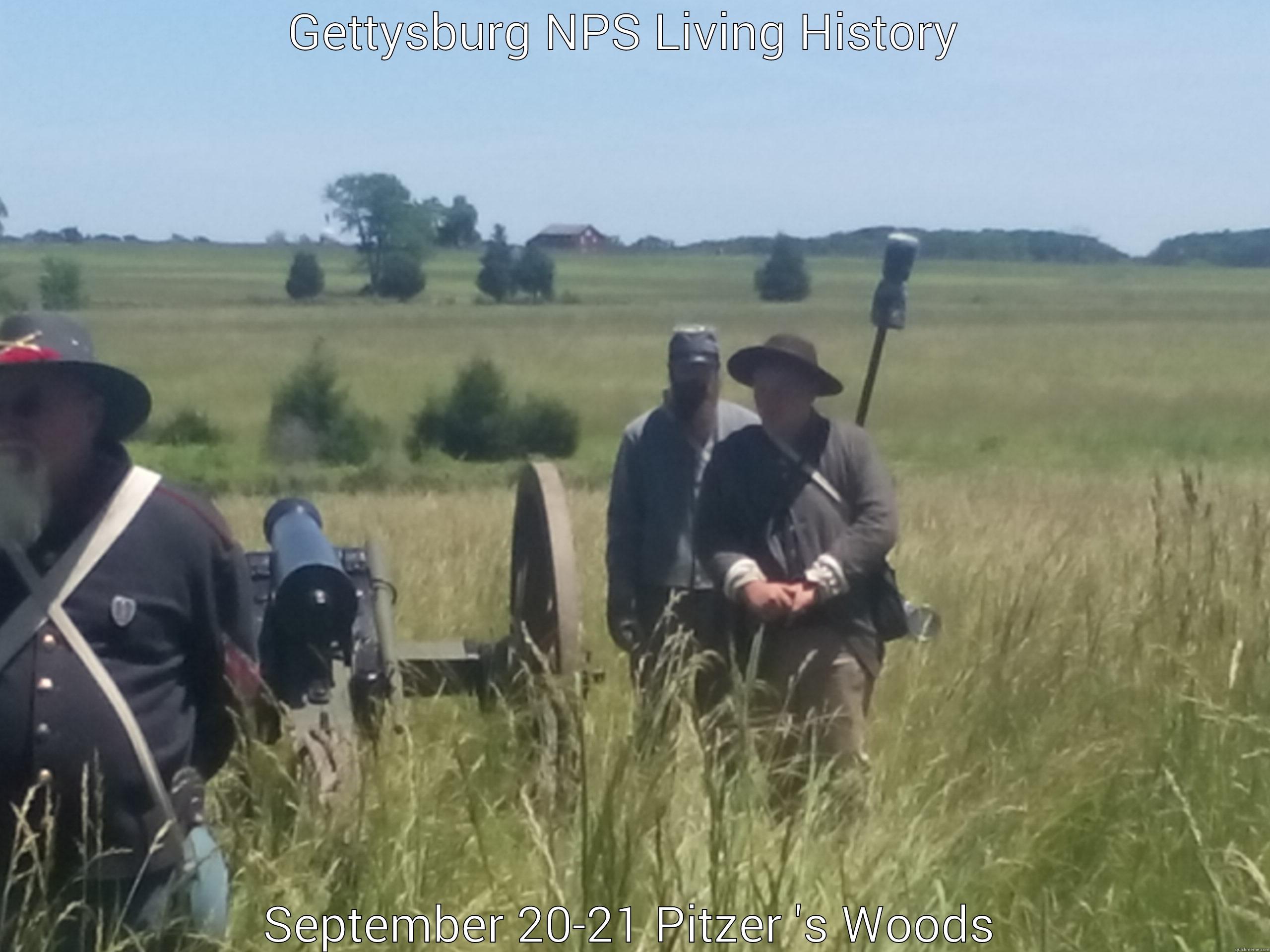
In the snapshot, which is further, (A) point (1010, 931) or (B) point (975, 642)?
(B) point (975, 642)

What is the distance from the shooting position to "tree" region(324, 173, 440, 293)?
734 inches

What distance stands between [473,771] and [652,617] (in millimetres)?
1761

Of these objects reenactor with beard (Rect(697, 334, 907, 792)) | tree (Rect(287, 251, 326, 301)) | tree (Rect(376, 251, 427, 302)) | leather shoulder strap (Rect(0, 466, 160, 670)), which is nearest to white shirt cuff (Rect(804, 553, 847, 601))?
reenactor with beard (Rect(697, 334, 907, 792))

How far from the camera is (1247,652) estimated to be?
4684 millimetres

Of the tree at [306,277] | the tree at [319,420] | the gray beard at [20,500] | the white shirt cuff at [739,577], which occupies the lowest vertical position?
the tree at [319,420]

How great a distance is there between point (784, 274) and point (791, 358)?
24.7 feet

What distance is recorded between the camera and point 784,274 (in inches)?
499

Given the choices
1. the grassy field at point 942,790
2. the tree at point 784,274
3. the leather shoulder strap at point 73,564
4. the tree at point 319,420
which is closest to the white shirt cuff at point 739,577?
the grassy field at point 942,790

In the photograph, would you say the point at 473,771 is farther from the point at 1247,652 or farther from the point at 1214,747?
the point at 1247,652

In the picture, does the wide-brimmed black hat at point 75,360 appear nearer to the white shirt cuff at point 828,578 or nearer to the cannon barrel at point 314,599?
the cannon barrel at point 314,599

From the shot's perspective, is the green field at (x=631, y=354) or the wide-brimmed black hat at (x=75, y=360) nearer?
the wide-brimmed black hat at (x=75, y=360)

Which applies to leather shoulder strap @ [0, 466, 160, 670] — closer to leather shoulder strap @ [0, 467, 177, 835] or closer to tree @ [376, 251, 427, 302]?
leather shoulder strap @ [0, 467, 177, 835]

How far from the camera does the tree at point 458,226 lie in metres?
16.7

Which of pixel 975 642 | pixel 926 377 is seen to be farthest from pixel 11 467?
pixel 926 377
